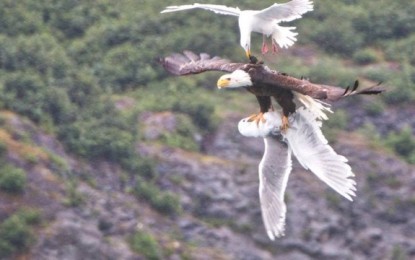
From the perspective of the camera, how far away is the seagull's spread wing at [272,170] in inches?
773

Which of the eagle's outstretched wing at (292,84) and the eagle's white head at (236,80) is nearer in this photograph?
the eagle's outstretched wing at (292,84)

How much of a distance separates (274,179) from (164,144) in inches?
826

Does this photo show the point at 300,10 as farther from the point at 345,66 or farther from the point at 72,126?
the point at 345,66

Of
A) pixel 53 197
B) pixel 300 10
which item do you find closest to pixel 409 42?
pixel 53 197

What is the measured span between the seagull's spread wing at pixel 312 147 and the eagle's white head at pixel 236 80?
966 mm

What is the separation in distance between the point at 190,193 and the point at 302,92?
2166cm

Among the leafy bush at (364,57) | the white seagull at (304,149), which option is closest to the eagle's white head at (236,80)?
the white seagull at (304,149)

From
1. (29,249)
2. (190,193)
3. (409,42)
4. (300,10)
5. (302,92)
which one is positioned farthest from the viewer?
(409,42)

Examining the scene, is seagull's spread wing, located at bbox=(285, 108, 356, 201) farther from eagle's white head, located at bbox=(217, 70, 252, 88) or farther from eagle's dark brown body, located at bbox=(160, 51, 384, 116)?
eagle's white head, located at bbox=(217, 70, 252, 88)

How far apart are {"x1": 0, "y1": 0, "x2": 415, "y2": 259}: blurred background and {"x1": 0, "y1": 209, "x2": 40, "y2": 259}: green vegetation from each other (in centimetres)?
4

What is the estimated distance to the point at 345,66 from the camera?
152 feet

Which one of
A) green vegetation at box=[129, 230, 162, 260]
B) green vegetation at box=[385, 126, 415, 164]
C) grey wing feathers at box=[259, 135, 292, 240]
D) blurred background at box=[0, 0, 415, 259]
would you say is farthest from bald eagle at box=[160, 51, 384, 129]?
green vegetation at box=[385, 126, 415, 164]

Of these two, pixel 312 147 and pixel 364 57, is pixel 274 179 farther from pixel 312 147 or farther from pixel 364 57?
pixel 364 57

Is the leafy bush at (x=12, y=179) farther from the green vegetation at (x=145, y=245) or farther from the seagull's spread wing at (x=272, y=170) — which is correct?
the seagull's spread wing at (x=272, y=170)
